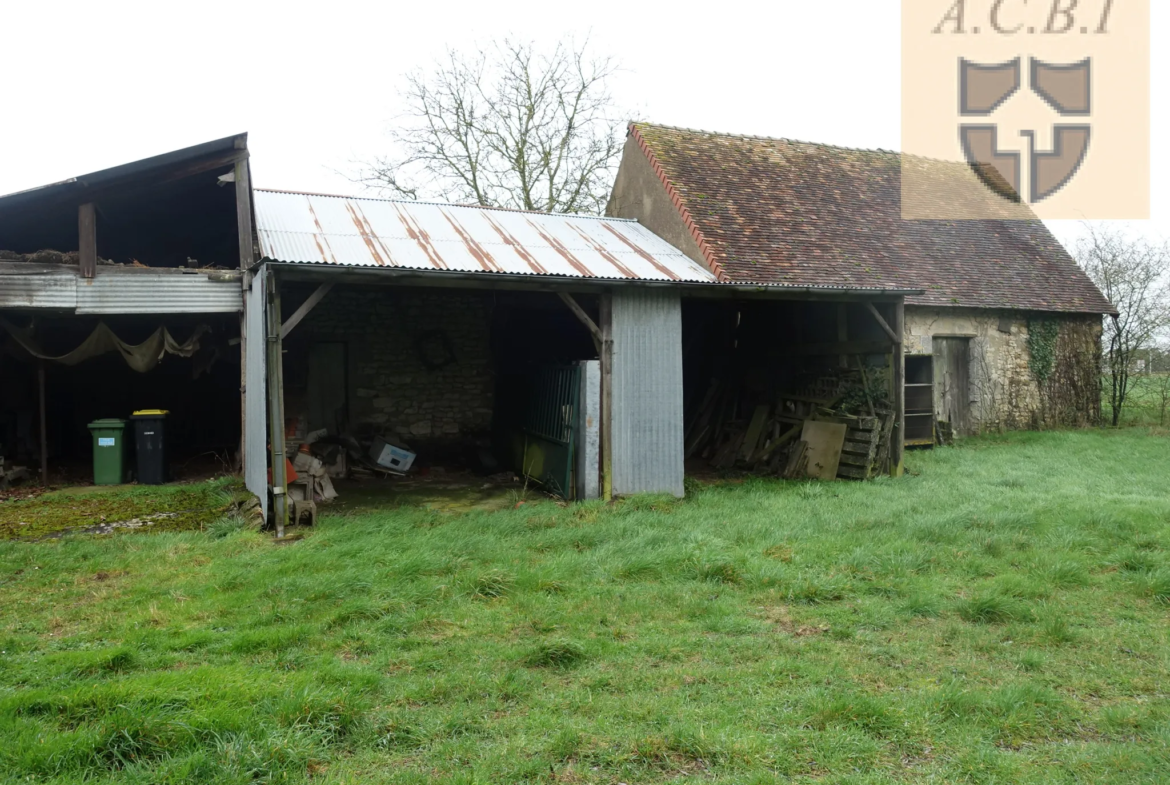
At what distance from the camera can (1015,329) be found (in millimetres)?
15016

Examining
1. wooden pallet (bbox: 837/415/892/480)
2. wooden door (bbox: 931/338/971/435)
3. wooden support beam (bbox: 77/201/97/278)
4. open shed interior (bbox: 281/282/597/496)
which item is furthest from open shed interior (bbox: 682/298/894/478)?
wooden support beam (bbox: 77/201/97/278)

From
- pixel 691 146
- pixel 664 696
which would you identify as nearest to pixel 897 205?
pixel 691 146

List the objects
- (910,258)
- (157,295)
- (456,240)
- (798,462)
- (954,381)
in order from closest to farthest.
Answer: (157,295), (456,240), (798,462), (910,258), (954,381)

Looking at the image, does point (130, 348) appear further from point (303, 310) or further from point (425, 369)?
point (425, 369)

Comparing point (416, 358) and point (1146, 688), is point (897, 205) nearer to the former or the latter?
point (416, 358)

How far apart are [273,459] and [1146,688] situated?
6.98 metres

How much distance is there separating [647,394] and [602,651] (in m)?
5.26

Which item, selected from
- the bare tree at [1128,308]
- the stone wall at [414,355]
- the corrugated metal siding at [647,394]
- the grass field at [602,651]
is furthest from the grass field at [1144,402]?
the stone wall at [414,355]

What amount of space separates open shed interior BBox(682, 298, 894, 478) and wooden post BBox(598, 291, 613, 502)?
304 cm

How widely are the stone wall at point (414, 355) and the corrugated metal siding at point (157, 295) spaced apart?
2.76 metres

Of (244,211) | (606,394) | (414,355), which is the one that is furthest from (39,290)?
(606,394)

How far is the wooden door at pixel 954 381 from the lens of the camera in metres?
14.3

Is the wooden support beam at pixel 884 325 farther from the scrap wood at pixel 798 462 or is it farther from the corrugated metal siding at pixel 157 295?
the corrugated metal siding at pixel 157 295

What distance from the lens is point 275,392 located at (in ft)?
25.4
